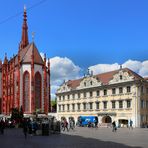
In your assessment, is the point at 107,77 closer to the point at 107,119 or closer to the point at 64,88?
the point at 107,119

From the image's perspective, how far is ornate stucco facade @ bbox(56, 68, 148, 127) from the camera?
68438 millimetres

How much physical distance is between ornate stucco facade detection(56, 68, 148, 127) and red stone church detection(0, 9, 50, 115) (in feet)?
20.6

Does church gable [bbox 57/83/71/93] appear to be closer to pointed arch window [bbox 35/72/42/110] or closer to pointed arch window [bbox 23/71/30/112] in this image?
pointed arch window [bbox 35/72/42/110]

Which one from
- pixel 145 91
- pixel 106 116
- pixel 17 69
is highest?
pixel 17 69

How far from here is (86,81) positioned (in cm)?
8388

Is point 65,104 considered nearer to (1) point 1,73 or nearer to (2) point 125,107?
(2) point 125,107

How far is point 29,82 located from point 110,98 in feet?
87.4

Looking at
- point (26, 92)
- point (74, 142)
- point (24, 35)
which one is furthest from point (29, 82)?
point (74, 142)

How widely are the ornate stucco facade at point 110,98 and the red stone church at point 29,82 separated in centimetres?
627

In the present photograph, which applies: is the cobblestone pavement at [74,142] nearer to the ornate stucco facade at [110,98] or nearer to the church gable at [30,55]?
the ornate stucco facade at [110,98]

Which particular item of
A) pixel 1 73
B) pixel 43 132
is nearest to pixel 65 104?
pixel 1 73

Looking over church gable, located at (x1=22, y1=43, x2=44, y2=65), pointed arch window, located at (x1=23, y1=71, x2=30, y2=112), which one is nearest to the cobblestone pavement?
pointed arch window, located at (x1=23, y1=71, x2=30, y2=112)

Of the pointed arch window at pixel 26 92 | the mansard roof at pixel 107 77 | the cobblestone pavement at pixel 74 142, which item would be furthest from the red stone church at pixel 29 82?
the cobblestone pavement at pixel 74 142

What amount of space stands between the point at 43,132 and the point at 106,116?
43.7 m
